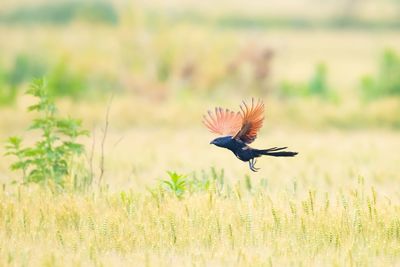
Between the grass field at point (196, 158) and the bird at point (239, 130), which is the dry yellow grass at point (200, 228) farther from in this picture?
the bird at point (239, 130)

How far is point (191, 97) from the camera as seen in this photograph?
55.9 feet

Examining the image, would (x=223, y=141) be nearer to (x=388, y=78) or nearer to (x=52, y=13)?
(x=388, y=78)

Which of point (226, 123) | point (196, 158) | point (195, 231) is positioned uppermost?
point (196, 158)

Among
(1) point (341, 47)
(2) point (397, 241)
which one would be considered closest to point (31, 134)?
(2) point (397, 241)

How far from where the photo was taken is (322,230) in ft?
21.6

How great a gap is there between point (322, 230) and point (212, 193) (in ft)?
3.13

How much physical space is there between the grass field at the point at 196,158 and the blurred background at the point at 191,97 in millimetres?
33

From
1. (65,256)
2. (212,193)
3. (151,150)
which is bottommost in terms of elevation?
(65,256)

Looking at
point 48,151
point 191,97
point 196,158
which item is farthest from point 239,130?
point 191,97

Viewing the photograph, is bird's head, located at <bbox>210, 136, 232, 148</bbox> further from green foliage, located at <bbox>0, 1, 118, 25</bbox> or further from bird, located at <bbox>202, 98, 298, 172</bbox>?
green foliage, located at <bbox>0, 1, 118, 25</bbox>

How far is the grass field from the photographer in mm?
6402

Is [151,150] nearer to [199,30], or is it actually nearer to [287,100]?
[287,100]

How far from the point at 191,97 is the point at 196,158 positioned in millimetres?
5705

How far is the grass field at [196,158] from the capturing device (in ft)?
21.0
